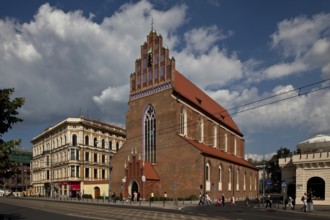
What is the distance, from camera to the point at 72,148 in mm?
74812

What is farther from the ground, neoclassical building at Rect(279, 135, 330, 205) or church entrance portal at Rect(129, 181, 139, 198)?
neoclassical building at Rect(279, 135, 330, 205)

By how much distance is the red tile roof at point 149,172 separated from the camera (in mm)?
50656

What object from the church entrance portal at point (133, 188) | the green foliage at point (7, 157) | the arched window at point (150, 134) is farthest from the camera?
the arched window at point (150, 134)

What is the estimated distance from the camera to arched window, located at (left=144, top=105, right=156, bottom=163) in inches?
2166

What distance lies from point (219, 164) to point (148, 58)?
19672mm

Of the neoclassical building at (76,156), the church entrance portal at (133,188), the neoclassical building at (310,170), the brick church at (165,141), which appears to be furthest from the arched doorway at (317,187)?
the neoclassical building at (76,156)

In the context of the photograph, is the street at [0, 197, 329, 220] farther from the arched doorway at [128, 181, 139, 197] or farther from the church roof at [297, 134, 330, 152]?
the arched doorway at [128, 181, 139, 197]

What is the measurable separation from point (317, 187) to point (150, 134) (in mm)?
25418

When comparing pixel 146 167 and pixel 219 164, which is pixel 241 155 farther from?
pixel 146 167

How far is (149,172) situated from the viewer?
169 feet

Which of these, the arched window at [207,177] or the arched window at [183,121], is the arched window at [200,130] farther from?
the arched window at [207,177]

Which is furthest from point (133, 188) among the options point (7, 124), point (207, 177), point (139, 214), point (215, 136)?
point (7, 124)

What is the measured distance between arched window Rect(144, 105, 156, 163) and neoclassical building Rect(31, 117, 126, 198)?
590 inches

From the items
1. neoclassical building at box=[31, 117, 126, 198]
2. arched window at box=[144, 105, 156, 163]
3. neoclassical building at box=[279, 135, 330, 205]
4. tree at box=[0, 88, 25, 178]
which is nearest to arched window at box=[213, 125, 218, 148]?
arched window at box=[144, 105, 156, 163]
